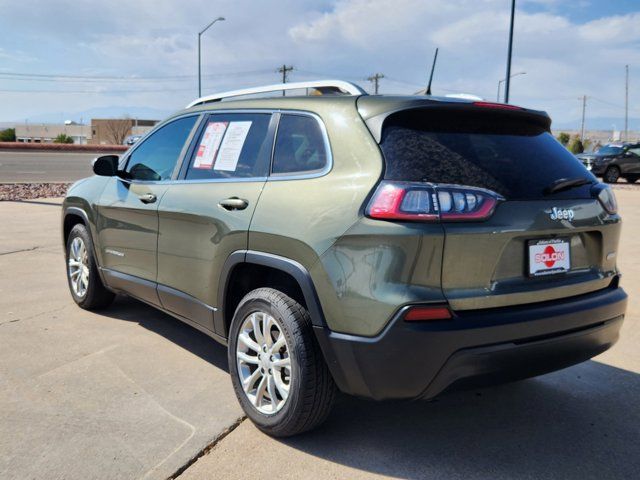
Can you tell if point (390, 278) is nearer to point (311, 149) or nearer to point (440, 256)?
point (440, 256)

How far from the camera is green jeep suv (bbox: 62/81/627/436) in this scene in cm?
253

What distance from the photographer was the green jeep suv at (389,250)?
2.53m

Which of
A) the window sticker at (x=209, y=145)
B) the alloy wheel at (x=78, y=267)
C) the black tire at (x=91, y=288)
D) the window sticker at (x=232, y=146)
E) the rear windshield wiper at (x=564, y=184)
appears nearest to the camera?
the rear windshield wiper at (x=564, y=184)

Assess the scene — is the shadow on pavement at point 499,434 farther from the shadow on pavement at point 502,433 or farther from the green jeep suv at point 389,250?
the green jeep suv at point 389,250

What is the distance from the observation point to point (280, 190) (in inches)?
120

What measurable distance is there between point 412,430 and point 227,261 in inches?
52.0

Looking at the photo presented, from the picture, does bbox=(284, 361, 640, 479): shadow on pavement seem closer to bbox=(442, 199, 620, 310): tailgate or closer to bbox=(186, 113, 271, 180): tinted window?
bbox=(442, 199, 620, 310): tailgate

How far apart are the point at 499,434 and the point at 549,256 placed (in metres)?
1.00

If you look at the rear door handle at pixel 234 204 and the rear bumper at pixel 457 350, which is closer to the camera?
the rear bumper at pixel 457 350

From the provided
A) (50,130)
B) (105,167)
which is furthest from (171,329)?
(50,130)

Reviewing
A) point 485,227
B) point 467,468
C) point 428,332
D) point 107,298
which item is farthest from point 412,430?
point 107,298

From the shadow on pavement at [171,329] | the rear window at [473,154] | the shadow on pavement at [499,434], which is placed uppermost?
the rear window at [473,154]

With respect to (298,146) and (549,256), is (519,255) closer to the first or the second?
(549,256)

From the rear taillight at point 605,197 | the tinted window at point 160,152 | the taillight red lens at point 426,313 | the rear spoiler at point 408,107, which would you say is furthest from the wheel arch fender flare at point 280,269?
the rear taillight at point 605,197
